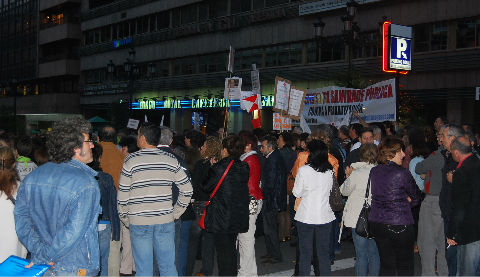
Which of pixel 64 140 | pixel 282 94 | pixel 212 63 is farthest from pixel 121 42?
pixel 64 140

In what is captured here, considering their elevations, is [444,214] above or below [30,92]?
below

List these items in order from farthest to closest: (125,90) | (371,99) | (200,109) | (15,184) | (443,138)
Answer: (125,90) < (200,109) < (371,99) < (443,138) < (15,184)

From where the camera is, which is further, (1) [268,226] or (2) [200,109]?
(2) [200,109]

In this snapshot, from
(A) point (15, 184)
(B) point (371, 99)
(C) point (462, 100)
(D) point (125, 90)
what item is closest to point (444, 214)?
(A) point (15, 184)

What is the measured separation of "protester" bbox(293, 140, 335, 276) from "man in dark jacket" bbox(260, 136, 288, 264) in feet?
5.64

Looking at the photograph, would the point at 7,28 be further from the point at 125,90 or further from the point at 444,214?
the point at 444,214

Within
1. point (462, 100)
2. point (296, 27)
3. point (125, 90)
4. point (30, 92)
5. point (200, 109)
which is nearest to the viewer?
point (462, 100)

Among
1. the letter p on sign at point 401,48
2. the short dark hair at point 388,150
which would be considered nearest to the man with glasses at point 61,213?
the short dark hair at point 388,150

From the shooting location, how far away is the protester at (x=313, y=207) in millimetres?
6723

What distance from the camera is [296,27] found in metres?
32.4

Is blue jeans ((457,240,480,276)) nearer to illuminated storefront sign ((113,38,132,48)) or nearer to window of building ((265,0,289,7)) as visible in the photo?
window of building ((265,0,289,7))

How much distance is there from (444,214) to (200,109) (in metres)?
35.8

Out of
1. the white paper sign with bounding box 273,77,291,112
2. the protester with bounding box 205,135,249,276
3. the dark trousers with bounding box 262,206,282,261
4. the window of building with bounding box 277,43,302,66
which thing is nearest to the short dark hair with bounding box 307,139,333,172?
the protester with bounding box 205,135,249,276

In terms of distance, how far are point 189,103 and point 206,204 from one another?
34232 mm
